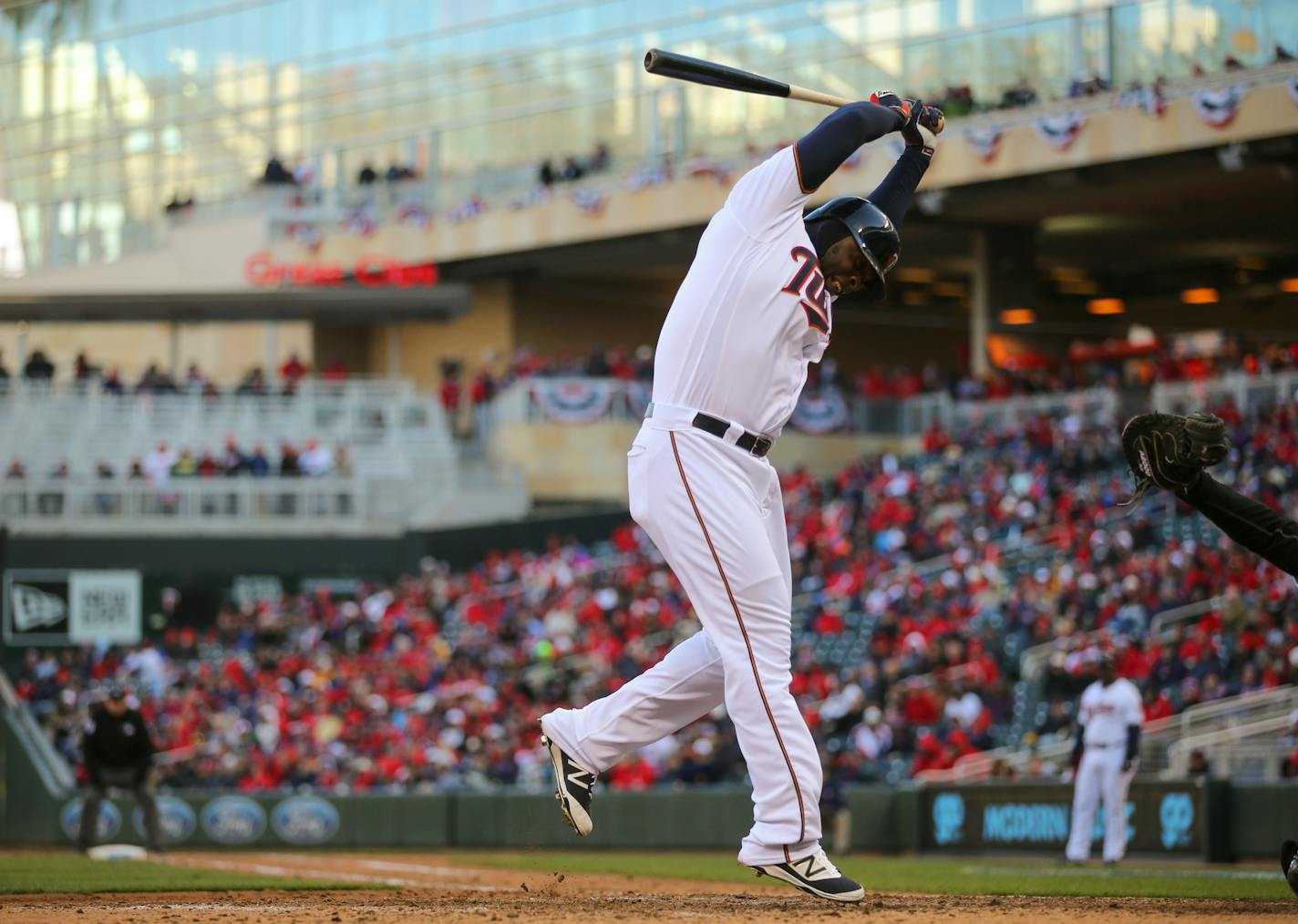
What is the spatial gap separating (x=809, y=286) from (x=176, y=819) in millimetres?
16572

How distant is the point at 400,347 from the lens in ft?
146

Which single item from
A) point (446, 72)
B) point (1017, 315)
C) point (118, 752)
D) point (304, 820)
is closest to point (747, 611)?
point (118, 752)

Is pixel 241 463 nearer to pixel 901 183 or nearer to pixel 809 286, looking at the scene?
pixel 901 183

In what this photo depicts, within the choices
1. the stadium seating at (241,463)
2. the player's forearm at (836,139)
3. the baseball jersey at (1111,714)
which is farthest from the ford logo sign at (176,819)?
the player's forearm at (836,139)

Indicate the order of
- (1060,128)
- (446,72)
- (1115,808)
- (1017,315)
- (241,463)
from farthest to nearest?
1. (446,72)
2. (1017,315)
3. (241,463)
4. (1060,128)
5. (1115,808)

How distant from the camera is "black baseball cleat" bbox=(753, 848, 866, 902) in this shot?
619 centimetres

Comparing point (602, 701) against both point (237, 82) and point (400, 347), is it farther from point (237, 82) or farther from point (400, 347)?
point (237, 82)

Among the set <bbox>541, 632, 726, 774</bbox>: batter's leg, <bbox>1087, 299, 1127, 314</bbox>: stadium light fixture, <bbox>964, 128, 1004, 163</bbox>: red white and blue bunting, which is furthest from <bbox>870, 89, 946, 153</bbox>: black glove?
<bbox>1087, 299, 1127, 314</bbox>: stadium light fixture

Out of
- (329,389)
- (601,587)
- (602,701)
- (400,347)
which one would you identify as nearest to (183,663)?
(601,587)

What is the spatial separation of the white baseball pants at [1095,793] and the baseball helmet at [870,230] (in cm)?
939

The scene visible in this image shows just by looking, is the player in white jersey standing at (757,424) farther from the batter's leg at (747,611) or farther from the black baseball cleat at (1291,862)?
the black baseball cleat at (1291,862)

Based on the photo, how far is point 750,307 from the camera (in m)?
6.30

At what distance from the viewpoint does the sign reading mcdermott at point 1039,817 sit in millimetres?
16109

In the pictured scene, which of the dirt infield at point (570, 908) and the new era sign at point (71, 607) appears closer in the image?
the dirt infield at point (570, 908)
